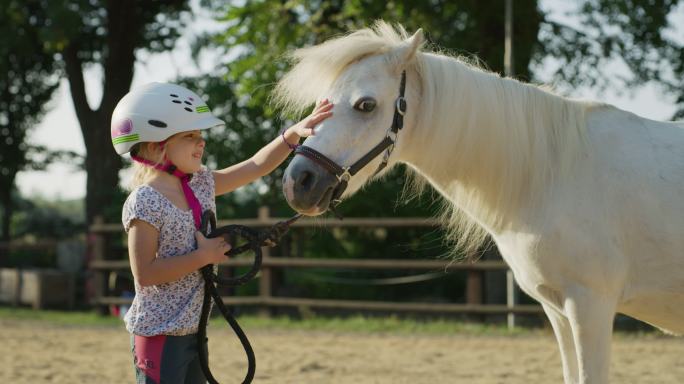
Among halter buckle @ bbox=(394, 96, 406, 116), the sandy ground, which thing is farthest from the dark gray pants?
the sandy ground

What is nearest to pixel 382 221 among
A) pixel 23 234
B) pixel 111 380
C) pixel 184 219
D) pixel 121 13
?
pixel 111 380

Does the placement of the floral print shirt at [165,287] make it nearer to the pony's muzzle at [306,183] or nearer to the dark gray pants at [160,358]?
the dark gray pants at [160,358]

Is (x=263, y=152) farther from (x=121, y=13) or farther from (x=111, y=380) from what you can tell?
(x=121, y=13)

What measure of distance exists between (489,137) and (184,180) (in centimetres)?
120

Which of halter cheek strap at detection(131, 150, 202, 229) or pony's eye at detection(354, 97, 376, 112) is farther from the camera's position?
pony's eye at detection(354, 97, 376, 112)

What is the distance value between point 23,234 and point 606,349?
70.2ft

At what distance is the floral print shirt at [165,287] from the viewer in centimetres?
245

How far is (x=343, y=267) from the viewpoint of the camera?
30.2 feet

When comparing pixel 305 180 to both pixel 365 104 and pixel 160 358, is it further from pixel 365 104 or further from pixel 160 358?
pixel 160 358

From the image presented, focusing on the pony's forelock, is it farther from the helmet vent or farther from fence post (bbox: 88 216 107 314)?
fence post (bbox: 88 216 107 314)

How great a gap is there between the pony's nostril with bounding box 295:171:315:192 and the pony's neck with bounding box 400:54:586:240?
0.51 meters

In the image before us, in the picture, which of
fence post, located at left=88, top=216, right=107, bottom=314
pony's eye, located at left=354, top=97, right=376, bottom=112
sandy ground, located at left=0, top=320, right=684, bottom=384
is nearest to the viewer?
pony's eye, located at left=354, top=97, right=376, bottom=112

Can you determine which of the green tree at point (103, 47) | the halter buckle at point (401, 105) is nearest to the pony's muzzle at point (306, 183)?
the halter buckle at point (401, 105)

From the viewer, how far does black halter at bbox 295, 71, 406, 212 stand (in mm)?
2752
